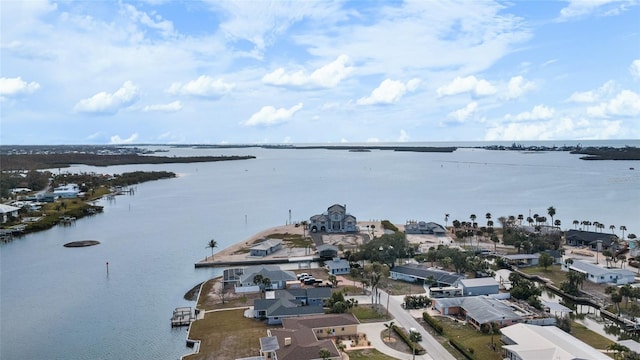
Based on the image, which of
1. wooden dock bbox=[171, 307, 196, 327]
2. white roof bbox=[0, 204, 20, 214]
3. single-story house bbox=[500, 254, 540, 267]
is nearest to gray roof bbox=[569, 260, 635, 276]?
single-story house bbox=[500, 254, 540, 267]

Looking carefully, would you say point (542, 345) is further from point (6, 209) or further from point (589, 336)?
point (6, 209)

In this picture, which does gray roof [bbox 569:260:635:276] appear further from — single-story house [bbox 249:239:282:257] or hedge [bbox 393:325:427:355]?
single-story house [bbox 249:239:282:257]

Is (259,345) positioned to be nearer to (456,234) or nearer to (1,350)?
(1,350)

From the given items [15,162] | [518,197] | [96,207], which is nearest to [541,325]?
[518,197]

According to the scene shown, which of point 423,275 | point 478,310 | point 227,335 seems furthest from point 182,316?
point 478,310

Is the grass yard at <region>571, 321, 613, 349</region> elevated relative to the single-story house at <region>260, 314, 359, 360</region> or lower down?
lower down

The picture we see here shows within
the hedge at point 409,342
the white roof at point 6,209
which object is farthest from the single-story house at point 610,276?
the white roof at point 6,209
